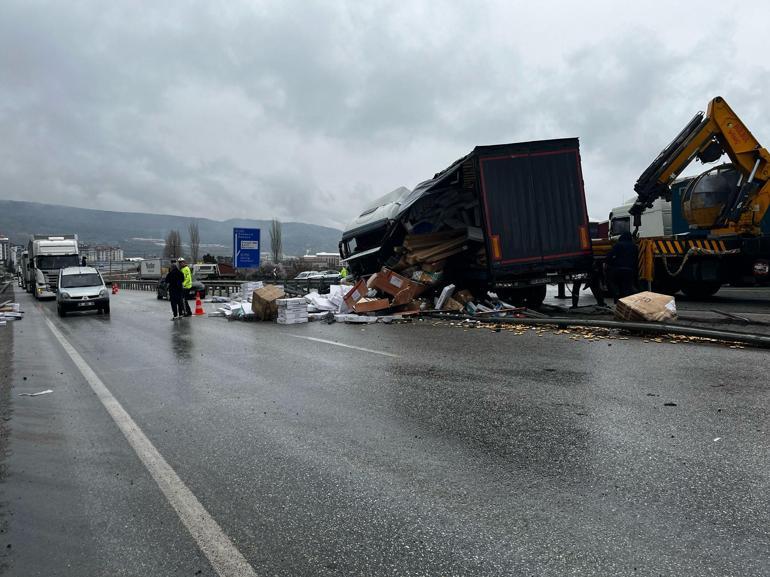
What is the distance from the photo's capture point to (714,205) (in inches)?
592

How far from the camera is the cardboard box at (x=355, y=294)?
1470 centimetres

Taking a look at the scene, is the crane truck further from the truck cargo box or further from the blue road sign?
the blue road sign

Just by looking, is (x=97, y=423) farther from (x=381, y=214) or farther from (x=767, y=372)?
(x=381, y=214)

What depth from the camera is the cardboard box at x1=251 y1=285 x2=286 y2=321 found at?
607 inches

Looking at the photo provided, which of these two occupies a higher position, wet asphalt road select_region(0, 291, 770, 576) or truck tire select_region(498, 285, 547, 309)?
truck tire select_region(498, 285, 547, 309)

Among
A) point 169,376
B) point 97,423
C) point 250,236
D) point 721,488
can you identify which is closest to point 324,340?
point 169,376

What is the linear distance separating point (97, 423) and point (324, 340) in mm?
5654

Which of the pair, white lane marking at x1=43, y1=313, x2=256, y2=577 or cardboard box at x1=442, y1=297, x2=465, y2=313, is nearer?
white lane marking at x1=43, y1=313, x2=256, y2=577

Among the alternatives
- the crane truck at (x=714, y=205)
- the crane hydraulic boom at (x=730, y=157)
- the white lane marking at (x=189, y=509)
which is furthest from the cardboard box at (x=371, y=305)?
the white lane marking at (x=189, y=509)

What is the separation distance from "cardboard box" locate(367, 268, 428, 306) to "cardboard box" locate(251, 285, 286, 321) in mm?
2772

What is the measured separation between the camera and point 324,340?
10781 millimetres

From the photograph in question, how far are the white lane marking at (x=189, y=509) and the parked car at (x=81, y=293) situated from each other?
16043mm

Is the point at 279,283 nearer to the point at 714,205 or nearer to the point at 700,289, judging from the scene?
the point at 700,289

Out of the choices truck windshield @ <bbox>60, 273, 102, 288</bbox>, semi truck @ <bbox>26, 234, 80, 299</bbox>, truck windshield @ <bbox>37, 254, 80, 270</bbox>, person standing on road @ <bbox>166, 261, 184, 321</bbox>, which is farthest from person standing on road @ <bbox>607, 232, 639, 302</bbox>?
truck windshield @ <bbox>37, 254, 80, 270</bbox>
